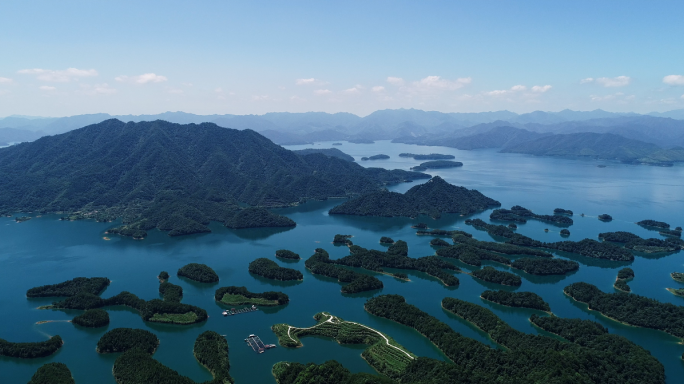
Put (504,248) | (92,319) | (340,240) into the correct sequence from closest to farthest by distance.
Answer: (92,319) → (504,248) → (340,240)

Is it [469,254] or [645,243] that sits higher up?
[469,254]

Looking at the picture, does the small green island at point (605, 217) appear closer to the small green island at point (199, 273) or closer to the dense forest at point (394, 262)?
the dense forest at point (394, 262)

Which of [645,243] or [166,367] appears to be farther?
[645,243]

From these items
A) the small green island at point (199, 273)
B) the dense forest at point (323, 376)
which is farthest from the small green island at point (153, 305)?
the dense forest at point (323, 376)

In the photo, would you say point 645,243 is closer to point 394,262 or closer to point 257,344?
point 394,262

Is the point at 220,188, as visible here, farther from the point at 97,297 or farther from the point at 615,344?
the point at 615,344

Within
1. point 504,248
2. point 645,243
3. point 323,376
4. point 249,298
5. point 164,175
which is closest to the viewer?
point 323,376

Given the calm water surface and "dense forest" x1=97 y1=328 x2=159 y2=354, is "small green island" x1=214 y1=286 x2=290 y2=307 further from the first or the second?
"dense forest" x1=97 y1=328 x2=159 y2=354

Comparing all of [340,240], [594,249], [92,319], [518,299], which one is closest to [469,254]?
[518,299]
